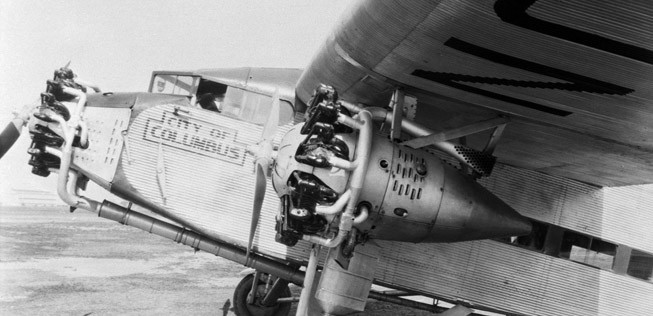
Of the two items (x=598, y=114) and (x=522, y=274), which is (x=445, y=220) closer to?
(x=598, y=114)

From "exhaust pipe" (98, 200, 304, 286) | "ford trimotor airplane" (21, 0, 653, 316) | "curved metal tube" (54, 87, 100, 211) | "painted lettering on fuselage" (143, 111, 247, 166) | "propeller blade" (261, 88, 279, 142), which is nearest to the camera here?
"ford trimotor airplane" (21, 0, 653, 316)

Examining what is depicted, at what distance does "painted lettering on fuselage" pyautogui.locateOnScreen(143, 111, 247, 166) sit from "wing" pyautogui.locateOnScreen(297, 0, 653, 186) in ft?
5.43

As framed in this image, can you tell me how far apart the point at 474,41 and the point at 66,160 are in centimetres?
518

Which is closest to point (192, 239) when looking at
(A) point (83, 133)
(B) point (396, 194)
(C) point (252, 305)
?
(A) point (83, 133)

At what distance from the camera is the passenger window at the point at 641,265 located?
7175 mm

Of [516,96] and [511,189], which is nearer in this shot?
[516,96]

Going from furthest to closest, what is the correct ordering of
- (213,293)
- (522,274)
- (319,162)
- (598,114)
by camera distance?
1. (213,293)
2. (522,274)
3. (319,162)
4. (598,114)

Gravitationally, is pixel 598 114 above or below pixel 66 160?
above

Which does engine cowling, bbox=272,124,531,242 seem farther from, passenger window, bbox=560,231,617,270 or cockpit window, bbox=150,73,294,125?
passenger window, bbox=560,231,617,270

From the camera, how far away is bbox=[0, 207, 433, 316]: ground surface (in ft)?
27.5

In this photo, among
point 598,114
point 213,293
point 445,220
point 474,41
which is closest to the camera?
point 474,41

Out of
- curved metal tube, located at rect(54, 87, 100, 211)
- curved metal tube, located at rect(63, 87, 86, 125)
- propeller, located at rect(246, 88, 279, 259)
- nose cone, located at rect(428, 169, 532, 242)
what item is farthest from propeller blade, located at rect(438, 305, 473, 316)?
curved metal tube, located at rect(63, 87, 86, 125)

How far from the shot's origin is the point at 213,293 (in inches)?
408

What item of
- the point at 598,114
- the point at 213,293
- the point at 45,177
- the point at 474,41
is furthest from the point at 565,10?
the point at 213,293
